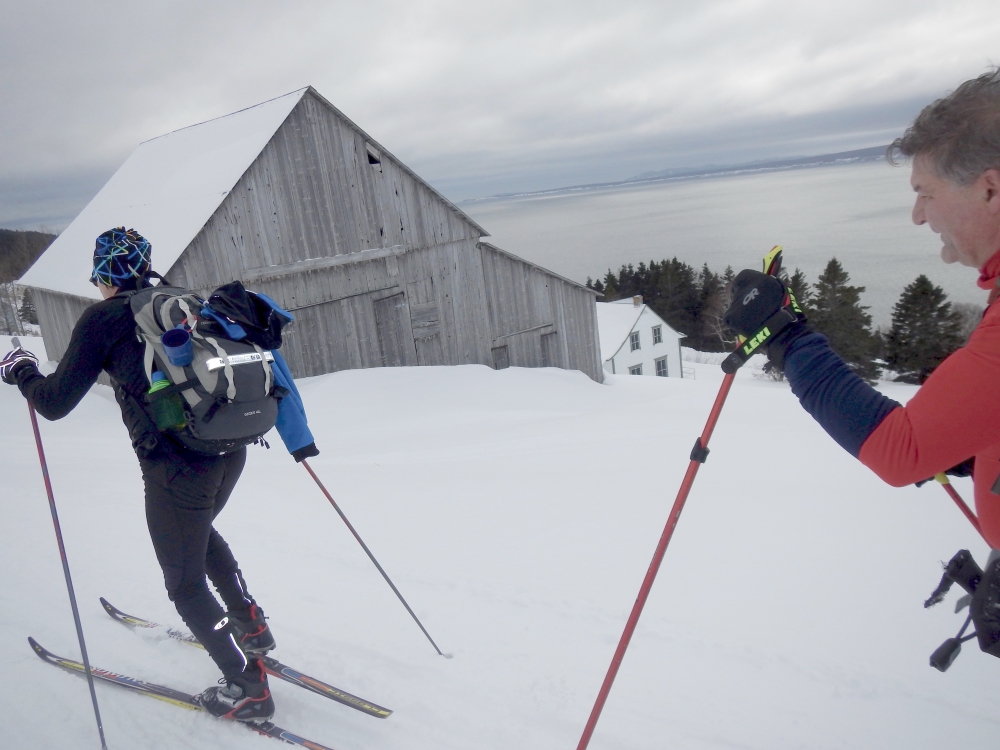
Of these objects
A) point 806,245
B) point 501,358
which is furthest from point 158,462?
point 806,245

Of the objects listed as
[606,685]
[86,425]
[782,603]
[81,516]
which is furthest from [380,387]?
[606,685]

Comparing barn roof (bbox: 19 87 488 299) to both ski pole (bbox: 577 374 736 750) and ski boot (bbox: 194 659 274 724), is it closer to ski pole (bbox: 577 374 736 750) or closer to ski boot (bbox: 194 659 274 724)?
ski boot (bbox: 194 659 274 724)

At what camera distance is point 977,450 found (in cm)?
138

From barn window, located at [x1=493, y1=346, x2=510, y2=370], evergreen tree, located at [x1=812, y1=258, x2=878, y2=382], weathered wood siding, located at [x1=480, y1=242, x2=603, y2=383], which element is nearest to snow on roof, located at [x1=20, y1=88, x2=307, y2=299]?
weathered wood siding, located at [x1=480, y1=242, x2=603, y2=383]

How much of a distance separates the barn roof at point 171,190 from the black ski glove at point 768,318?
34.7ft

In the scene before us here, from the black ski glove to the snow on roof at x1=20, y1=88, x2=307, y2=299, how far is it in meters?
10.6

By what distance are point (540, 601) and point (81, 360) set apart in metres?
2.72

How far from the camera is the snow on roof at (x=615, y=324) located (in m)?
28.9

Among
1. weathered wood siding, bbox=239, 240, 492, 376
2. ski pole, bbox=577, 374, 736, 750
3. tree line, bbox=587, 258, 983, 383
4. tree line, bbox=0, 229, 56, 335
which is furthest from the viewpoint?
tree line, bbox=0, 229, 56, 335

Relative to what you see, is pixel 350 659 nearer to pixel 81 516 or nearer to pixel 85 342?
pixel 85 342

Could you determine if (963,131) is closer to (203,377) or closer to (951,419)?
(951,419)

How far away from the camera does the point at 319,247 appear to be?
12125 mm

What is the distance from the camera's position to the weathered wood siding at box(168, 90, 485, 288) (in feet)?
35.9

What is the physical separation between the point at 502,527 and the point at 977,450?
367 centimetres
